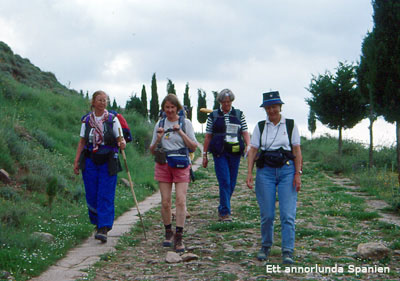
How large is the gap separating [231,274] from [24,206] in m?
5.00

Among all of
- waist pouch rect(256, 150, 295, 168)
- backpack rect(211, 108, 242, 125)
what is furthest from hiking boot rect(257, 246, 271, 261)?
backpack rect(211, 108, 242, 125)

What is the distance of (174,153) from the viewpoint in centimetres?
669

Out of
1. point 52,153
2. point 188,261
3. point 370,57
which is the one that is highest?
point 370,57

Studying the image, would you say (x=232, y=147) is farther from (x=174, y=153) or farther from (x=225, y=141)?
(x=174, y=153)

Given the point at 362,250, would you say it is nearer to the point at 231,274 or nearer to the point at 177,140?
the point at 231,274

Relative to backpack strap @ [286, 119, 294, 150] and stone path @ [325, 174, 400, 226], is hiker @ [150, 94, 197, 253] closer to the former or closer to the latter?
backpack strap @ [286, 119, 294, 150]

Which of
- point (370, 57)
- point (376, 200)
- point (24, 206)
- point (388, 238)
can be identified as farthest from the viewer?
point (370, 57)

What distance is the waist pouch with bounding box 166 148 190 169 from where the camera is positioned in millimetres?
6641

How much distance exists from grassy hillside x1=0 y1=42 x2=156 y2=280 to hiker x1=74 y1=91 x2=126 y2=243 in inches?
23.5

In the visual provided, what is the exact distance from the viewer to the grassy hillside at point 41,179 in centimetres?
635

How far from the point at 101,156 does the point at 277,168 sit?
2807 millimetres

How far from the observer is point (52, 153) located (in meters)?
13.2

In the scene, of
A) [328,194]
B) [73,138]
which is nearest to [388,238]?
[328,194]

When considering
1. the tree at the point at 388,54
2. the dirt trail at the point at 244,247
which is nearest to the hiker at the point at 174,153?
the dirt trail at the point at 244,247
